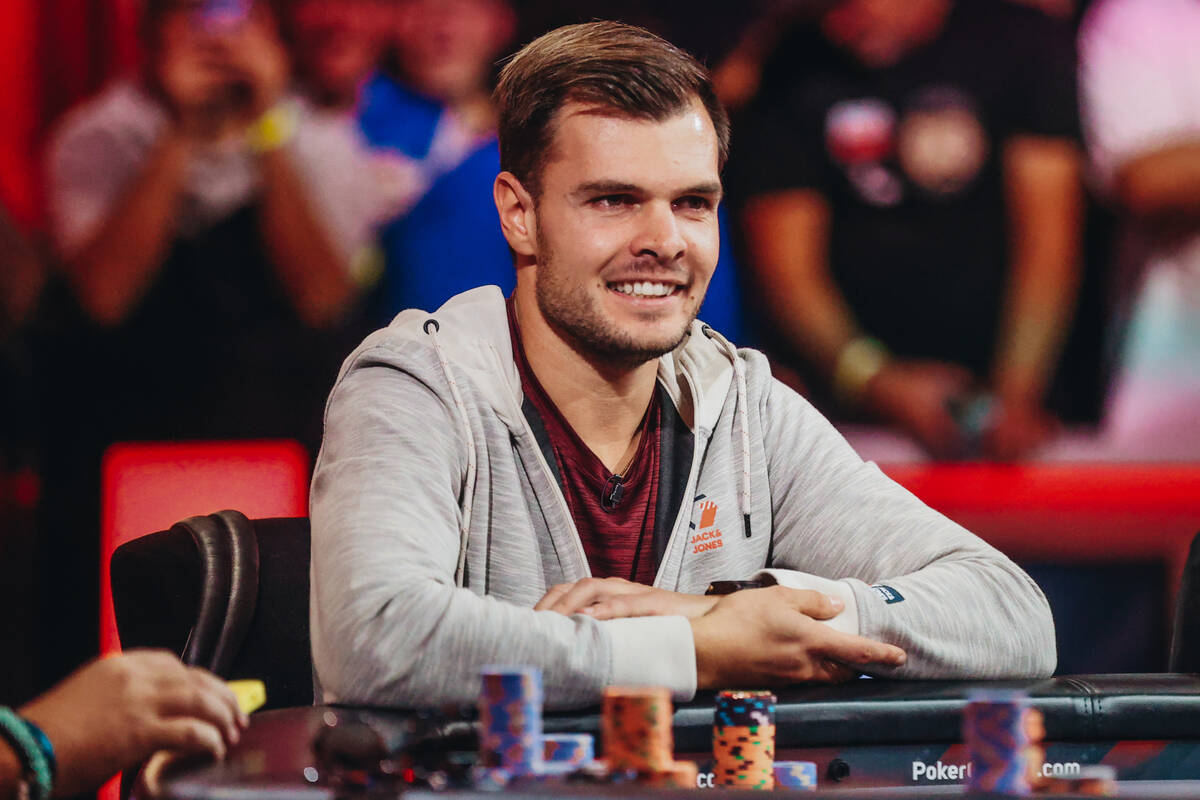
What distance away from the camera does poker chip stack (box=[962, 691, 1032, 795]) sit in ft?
3.73

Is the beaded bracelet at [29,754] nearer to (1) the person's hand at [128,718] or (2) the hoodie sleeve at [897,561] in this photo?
(1) the person's hand at [128,718]

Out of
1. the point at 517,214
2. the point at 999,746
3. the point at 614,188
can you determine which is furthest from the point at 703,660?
the point at 517,214

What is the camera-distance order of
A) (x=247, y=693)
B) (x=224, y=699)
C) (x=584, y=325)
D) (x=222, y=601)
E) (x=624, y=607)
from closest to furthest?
(x=224, y=699) < (x=247, y=693) < (x=624, y=607) < (x=222, y=601) < (x=584, y=325)

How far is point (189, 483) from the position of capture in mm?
3818

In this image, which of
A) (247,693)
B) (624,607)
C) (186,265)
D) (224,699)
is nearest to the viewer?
(224,699)

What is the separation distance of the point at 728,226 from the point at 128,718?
3031 millimetres

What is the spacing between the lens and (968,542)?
1939 mm

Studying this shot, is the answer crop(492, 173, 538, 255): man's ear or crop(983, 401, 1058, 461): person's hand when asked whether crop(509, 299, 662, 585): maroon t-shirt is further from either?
crop(983, 401, 1058, 461): person's hand

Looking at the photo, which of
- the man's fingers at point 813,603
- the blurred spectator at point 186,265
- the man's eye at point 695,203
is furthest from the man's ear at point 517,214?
the blurred spectator at point 186,265

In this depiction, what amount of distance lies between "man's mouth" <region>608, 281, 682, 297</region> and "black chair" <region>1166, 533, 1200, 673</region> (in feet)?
2.85

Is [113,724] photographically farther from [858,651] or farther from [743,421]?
[743,421]

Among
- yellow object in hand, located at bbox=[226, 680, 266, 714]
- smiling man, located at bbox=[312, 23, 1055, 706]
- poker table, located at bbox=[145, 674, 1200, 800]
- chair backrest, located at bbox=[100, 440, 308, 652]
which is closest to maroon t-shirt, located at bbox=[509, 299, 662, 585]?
smiling man, located at bbox=[312, 23, 1055, 706]

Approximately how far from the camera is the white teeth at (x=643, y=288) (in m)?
2.02

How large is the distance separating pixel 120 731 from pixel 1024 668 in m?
1.16
